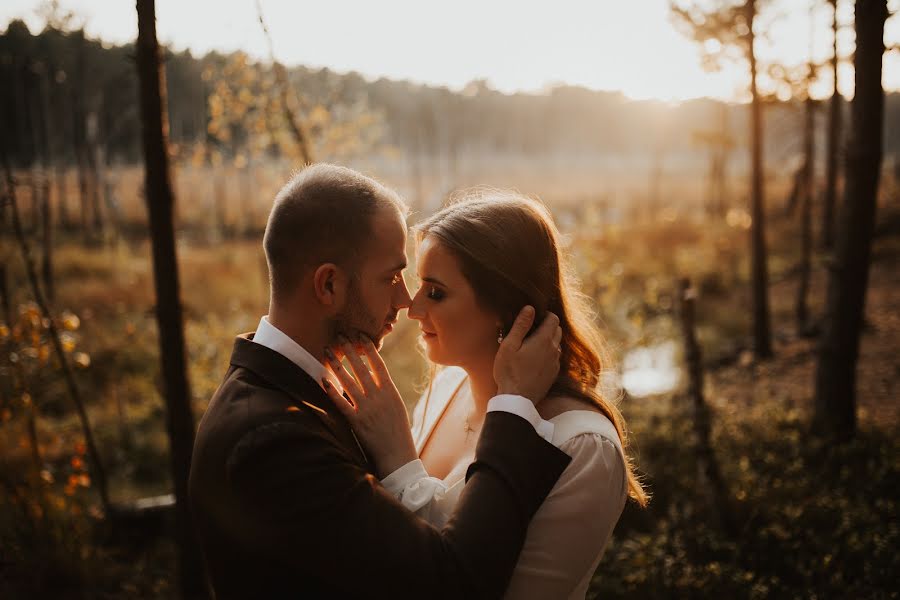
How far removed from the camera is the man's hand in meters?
2.39

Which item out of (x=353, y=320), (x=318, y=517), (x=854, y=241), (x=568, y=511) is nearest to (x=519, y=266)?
(x=353, y=320)

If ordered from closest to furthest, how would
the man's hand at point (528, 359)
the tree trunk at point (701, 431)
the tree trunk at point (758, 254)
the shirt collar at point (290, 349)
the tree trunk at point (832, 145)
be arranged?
the shirt collar at point (290, 349)
the man's hand at point (528, 359)
the tree trunk at point (701, 431)
the tree trunk at point (832, 145)
the tree trunk at point (758, 254)

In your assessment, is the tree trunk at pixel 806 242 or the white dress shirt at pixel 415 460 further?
the tree trunk at pixel 806 242

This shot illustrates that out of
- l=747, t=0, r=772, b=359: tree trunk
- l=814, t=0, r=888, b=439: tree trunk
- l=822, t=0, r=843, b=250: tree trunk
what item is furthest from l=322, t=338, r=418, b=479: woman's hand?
l=747, t=0, r=772, b=359: tree trunk

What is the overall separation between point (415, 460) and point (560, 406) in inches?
25.3

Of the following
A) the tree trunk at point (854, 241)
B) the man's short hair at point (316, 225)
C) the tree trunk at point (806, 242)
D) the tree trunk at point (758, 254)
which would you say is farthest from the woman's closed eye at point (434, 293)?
the tree trunk at point (806, 242)

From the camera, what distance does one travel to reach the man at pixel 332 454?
183cm

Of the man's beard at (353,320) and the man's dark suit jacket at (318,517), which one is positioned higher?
the man's beard at (353,320)

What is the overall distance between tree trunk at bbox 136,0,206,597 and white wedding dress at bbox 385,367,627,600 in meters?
2.43

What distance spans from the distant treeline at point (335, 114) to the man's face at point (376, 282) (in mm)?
2650

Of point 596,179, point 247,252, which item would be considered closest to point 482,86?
point 596,179

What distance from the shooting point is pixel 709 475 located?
5.39m

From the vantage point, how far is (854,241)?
6484mm

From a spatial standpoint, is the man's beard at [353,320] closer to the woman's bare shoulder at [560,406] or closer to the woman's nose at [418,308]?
the woman's nose at [418,308]
